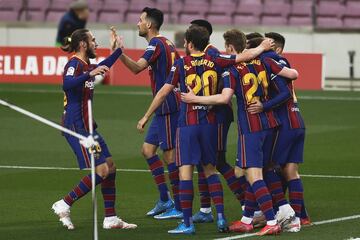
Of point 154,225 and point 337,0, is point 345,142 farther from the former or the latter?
point 337,0

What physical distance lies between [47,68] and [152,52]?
20330 millimetres

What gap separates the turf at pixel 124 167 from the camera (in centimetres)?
1294

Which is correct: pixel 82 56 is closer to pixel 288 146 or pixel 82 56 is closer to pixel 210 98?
pixel 210 98

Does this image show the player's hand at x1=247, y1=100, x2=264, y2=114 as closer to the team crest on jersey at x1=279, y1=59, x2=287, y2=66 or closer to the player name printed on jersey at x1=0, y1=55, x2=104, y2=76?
the team crest on jersey at x1=279, y1=59, x2=287, y2=66

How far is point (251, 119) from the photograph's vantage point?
1253cm

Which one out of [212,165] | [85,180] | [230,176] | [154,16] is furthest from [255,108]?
[154,16]

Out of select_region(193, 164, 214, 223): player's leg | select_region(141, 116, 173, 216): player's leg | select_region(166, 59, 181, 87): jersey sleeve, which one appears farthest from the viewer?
select_region(141, 116, 173, 216): player's leg

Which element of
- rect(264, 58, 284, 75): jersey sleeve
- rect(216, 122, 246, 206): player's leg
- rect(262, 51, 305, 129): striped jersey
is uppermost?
rect(264, 58, 284, 75): jersey sleeve

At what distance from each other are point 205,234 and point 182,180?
0.61 meters

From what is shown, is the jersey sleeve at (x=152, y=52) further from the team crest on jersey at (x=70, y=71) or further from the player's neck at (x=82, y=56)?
the team crest on jersey at (x=70, y=71)

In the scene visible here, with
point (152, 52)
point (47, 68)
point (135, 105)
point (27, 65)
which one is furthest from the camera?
point (27, 65)

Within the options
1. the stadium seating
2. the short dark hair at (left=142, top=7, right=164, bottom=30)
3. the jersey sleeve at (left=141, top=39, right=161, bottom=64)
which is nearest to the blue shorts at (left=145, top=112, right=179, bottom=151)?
the jersey sleeve at (left=141, top=39, right=161, bottom=64)

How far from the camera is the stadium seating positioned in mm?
37750

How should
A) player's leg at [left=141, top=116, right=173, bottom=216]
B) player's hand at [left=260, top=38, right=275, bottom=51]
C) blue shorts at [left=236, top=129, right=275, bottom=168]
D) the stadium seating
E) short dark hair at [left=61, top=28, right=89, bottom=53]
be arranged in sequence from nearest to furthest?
blue shorts at [left=236, top=129, right=275, bottom=168]
player's hand at [left=260, top=38, right=275, bottom=51]
short dark hair at [left=61, top=28, right=89, bottom=53]
player's leg at [left=141, top=116, right=173, bottom=216]
the stadium seating
